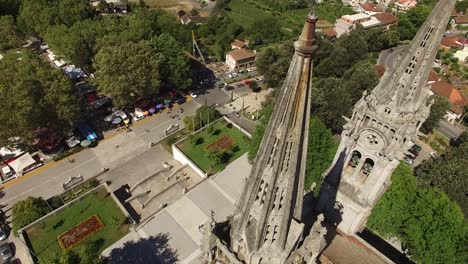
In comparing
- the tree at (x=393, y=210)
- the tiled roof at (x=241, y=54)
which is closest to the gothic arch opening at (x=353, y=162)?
the tree at (x=393, y=210)

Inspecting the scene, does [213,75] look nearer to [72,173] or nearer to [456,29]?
[72,173]

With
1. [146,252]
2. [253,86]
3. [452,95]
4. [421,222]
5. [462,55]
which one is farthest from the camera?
[462,55]

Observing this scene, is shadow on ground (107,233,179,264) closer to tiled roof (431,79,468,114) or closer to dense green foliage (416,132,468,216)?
dense green foliage (416,132,468,216)

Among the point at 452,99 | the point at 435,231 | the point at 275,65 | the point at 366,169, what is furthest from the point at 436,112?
the point at 366,169

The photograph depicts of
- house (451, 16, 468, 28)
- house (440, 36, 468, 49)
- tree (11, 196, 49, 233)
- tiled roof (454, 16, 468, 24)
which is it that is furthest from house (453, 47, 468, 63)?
tree (11, 196, 49, 233)

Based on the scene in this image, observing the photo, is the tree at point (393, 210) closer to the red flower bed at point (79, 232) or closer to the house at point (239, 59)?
the red flower bed at point (79, 232)

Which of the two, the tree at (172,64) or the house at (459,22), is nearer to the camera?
the tree at (172,64)

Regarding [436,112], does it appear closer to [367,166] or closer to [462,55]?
[367,166]

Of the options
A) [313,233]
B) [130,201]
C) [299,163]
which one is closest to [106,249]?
[130,201]
